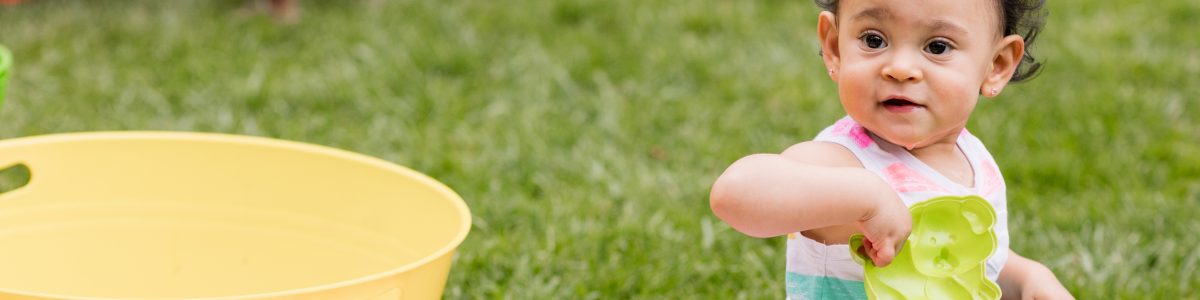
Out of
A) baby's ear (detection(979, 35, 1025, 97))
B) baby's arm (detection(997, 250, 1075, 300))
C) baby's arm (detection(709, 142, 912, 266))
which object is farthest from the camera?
baby's arm (detection(997, 250, 1075, 300))

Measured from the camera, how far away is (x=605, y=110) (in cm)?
308

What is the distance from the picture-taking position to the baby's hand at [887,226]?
121cm

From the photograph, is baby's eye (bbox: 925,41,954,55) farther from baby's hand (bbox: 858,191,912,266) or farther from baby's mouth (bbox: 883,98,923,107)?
baby's hand (bbox: 858,191,912,266)

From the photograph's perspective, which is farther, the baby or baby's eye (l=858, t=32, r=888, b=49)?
baby's eye (l=858, t=32, r=888, b=49)

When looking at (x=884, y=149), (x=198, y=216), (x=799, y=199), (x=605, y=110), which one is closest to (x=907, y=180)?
(x=884, y=149)

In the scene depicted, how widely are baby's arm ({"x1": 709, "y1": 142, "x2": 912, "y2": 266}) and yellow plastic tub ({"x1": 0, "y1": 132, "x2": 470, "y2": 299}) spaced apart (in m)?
0.55

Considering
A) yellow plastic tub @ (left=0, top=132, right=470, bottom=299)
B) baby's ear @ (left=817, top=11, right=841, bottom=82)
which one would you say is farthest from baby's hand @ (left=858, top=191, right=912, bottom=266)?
yellow plastic tub @ (left=0, top=132, right=470, bottom=299)

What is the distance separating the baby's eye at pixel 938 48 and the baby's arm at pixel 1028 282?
1.25ft

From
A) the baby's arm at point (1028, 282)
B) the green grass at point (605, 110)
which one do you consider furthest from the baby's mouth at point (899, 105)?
the green grass at point (605, 110)

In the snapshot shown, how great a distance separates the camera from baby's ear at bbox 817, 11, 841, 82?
4.64 feet

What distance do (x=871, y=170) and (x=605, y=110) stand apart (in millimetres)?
1720

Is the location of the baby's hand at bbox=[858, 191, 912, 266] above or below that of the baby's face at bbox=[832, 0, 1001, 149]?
below

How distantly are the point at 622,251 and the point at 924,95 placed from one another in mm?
991

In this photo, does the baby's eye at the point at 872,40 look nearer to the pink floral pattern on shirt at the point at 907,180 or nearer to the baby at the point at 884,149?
the baby at the point at 884,149
